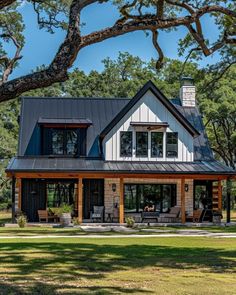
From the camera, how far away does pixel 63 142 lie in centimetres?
2984

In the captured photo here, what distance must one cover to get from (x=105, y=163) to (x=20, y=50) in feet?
35.9

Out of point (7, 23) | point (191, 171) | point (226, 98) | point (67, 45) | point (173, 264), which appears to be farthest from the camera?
point (226, 98)

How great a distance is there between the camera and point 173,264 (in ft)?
39.7

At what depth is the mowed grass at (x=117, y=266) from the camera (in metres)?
8.94

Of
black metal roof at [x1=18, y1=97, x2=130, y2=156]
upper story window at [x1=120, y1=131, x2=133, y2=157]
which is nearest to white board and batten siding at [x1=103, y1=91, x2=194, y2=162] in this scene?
upper story window at [x1=120, y1=131, x2=133, y2=157]

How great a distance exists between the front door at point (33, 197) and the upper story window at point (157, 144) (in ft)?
19.7

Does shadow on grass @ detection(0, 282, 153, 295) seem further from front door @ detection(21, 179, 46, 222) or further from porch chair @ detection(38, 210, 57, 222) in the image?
front door @ detection(21, 179, 46, 222)

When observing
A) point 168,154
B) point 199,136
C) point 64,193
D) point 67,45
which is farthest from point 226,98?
point 67,45

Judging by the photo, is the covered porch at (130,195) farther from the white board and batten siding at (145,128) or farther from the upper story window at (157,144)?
the upper story window at (157,144)

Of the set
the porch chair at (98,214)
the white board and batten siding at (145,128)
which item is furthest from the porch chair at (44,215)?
the white board and batten siding at (145,128)

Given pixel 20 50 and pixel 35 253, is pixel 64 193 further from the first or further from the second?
pixel 35 253

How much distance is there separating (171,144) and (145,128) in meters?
1.63

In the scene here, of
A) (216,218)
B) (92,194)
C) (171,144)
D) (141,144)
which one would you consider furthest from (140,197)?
(216,218)

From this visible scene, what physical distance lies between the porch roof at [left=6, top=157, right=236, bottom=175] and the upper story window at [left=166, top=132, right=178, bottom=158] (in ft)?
1.88
